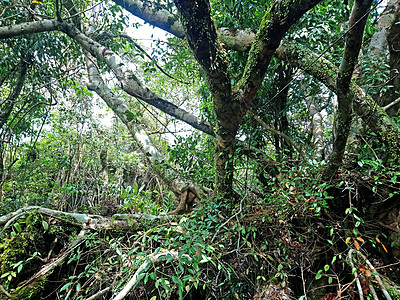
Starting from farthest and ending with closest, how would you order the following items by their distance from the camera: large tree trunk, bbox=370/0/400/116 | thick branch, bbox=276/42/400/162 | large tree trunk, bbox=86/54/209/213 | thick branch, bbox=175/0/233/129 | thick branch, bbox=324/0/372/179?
large tree trunk, bbox=370/0/400/116 → large tree trunk, bbox=86/54/209/213 → thick branch, bbox=276/42/400/162 → thick branch, bbox=175/0/233/129 → thick branch, bbox=324/0/372/179

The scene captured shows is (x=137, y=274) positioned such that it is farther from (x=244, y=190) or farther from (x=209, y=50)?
(x=209, y=50)

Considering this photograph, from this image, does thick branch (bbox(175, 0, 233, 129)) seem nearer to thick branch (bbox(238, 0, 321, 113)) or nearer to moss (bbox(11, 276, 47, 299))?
thick branch (bbox(238, 0, 321, 113))

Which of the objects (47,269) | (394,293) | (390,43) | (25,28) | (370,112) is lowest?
(47,269)

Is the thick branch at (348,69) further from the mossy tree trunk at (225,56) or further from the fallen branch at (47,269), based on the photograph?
the fallen branch at (47,269)

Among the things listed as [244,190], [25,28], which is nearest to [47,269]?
[244,190]

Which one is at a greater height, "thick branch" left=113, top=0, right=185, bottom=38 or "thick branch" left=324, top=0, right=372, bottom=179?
"thick branch" left=113, top=0, right=185, bottom=38

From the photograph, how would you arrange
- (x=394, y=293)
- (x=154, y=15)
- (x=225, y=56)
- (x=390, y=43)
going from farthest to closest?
(x=390, y=43), (x=154, y=15), (x=225, y=56), (x=394, y=293)

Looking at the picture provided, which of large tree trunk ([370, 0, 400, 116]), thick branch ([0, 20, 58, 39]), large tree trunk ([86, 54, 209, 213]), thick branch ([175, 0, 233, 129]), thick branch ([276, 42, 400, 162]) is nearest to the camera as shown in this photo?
thick branch ([175, 0, 233, 129])

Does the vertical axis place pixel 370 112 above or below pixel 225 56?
below

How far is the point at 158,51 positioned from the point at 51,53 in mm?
1661

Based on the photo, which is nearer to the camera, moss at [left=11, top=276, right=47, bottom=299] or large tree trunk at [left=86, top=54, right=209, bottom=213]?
moss at [left=11, top=276, right=47, bottom=299]

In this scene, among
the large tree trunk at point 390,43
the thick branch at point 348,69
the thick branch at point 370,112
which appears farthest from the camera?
the large tree trunk at point 390,43

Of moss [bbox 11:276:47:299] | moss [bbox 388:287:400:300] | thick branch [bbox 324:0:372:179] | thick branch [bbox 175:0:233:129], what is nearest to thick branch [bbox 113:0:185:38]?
thick branch [bbox 175:0:233:129]

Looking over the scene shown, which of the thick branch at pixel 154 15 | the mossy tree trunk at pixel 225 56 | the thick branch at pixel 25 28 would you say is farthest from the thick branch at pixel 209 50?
the thick branch at pixel 25 28
